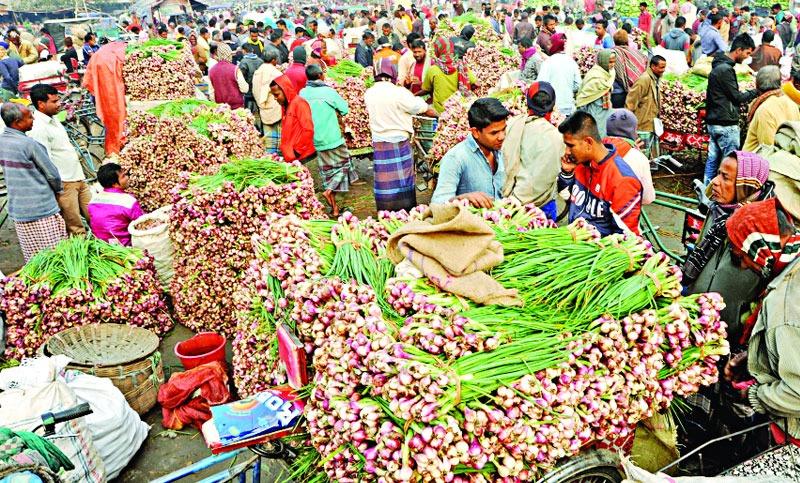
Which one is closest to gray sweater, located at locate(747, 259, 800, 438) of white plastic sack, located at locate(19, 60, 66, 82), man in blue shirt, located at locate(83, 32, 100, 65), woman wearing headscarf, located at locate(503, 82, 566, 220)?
woman wearing headscarf, located at locate(503, 82, 566, 220)

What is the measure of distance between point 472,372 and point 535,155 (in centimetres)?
331

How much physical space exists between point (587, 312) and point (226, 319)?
3.92 metres

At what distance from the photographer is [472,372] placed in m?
2.10

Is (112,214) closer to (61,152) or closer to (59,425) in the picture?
(61,152)

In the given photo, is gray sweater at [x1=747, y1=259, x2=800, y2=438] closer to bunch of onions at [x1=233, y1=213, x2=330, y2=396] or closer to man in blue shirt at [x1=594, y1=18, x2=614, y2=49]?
bunch of onions at [x1=233, y1=213, x2=330, y2=396]

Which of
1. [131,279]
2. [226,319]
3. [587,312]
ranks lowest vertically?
[226,319]

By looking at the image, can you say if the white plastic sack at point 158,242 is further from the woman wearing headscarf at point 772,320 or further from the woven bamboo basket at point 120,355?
the woman wearing headscarf at point 772,320

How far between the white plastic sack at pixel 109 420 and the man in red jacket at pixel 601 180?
11.5 ft

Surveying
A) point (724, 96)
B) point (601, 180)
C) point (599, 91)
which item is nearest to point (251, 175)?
point (601, 180)

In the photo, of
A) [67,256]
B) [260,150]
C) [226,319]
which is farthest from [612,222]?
[260,150]

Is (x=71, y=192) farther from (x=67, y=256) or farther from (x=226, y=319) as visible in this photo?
(x=226, y=319)

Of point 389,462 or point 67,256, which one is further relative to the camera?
point 67,256

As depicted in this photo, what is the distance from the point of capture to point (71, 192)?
690 centimetres

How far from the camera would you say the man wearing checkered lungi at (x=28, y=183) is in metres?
5.74
